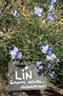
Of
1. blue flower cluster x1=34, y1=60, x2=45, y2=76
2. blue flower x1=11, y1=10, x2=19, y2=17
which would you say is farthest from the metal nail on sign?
blue flower x1=11, y1=10, x2=19, y2=17

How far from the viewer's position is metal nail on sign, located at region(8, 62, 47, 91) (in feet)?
19.0

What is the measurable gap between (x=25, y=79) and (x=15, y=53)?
0.46 metres

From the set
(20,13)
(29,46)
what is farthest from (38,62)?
(20,13)

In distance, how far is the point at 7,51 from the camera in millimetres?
5852

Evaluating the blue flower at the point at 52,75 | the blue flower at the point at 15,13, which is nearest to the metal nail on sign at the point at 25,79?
the blue flower at the point at 52,75

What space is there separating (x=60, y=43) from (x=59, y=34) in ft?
0.54

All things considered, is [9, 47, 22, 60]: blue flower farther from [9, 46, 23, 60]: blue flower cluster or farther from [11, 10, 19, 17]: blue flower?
[11, 10, 19, 17]: blue flower

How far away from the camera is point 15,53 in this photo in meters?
5.96

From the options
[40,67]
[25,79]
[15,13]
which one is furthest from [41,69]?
[15,13]

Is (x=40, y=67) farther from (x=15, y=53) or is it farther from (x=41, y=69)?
(x=15, y=53)

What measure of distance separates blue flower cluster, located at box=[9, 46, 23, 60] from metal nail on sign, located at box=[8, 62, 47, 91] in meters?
0.15

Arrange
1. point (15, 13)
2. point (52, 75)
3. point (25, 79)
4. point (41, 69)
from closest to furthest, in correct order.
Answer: point (25, 79) → point (41, 69) → point (15, 13) → point (52, 75)

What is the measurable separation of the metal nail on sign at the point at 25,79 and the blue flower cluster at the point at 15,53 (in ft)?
0.49

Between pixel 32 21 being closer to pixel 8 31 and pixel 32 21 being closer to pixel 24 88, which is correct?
pixel 8 31
